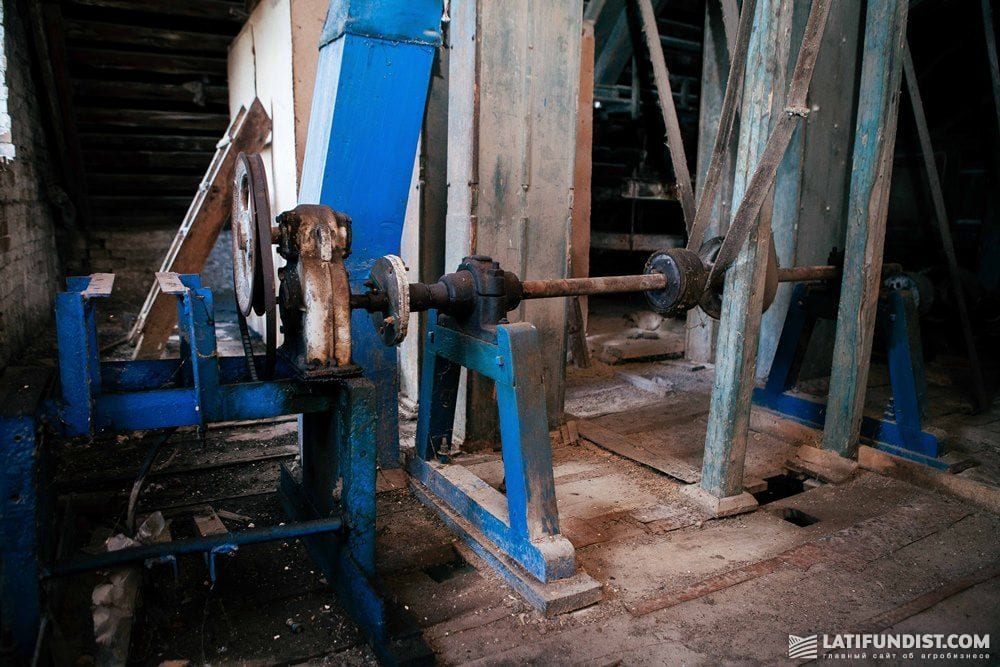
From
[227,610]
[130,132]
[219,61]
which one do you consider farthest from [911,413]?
[130,132]

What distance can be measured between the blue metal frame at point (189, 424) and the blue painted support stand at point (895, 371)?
275 centimetres

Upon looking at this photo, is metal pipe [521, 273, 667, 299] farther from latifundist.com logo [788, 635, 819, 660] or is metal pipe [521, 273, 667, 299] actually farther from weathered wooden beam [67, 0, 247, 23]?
weathered wooden beam [67, 0, 247, 23]

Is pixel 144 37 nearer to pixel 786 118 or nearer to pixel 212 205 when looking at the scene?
pixel 212 205

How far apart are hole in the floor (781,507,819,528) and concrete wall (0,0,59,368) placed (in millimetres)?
4577

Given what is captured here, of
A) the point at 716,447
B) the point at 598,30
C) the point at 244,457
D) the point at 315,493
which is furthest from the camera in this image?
the point at 598,30

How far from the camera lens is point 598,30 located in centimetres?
639

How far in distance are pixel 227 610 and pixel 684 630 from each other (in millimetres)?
1500

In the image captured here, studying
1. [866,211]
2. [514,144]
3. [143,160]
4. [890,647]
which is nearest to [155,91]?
[143,160]

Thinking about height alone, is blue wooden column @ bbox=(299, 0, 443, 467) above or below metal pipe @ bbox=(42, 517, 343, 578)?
above

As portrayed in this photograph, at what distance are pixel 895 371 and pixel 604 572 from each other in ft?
6.83

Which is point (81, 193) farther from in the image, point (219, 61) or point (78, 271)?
point (219, 61)

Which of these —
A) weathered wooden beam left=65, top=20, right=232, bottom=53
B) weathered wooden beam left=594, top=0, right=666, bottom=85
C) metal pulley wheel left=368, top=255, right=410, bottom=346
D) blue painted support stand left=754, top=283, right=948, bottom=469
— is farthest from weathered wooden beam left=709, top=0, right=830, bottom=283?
weathered wooden beam left=65, top=20, right=232, bottom=53

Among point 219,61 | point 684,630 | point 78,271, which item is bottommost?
point 684,630

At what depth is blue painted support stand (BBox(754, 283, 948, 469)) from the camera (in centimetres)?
345
